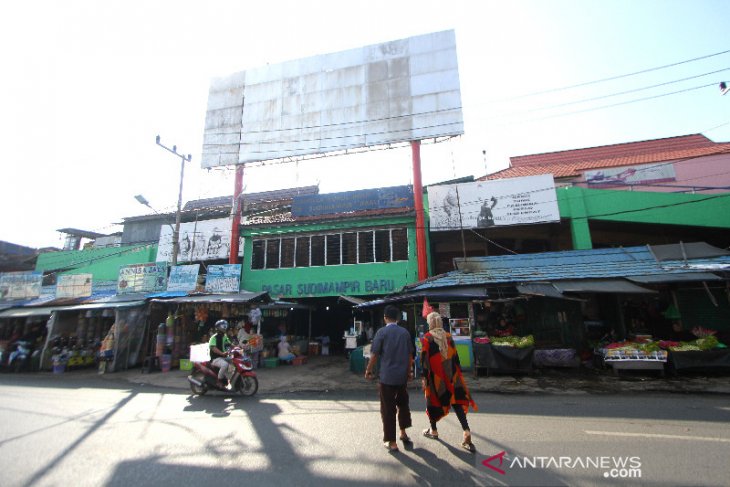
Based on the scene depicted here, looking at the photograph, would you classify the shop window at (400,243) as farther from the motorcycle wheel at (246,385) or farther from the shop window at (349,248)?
the motorcycle wheel at (246,385)

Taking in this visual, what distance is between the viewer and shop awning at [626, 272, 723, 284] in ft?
34.8

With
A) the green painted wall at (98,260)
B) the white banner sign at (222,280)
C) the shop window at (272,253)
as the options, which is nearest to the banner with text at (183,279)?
the white banner sign at (222,280)

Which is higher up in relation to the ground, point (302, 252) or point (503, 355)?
point (302, 252)

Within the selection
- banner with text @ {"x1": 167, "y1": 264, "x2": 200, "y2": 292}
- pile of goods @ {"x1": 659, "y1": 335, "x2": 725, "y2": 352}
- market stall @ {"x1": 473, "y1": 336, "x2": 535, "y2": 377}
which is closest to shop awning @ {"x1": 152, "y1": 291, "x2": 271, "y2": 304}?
banner with text @ {"x1": 167, "y1": 264, "x2": 200, "y2": 292}

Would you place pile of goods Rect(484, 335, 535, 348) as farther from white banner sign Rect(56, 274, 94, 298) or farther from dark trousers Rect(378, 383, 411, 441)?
white banner sign Rect(56, 274, 94, 298)

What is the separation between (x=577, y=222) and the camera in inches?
648

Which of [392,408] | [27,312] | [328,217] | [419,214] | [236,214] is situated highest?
[236,214]

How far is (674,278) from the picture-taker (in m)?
10.8

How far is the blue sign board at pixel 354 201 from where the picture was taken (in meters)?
18.6

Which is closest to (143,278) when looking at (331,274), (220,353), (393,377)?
(331,274)

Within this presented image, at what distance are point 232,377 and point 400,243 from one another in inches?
427

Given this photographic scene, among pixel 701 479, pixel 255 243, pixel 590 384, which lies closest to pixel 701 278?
pixel 590 384

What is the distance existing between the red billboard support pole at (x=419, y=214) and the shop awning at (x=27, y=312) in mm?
16544

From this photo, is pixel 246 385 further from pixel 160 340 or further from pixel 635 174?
pixel 635 174
